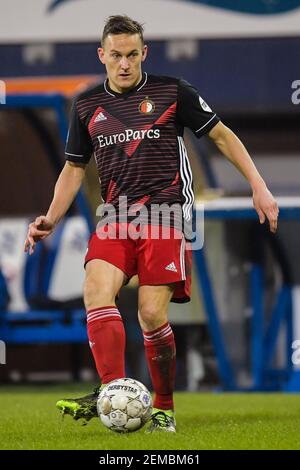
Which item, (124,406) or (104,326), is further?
(104,326)

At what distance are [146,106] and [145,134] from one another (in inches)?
6.2

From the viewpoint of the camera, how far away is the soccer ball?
6.11 metres

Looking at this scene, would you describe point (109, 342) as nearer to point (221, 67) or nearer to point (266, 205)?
point (266, 205)

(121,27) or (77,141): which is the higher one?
(121,27)

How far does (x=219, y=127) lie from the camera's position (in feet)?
21.9

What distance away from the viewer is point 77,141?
6.78 metres

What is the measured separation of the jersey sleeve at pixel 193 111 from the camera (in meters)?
6.64

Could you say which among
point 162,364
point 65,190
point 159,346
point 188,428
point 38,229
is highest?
point 65,190

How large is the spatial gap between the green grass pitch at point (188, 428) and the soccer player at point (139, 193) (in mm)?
264

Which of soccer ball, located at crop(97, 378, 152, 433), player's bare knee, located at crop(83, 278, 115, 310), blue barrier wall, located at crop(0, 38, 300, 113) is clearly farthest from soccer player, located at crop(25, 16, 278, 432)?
blue barrier wall, located at crop(0, 38, 300, 113)

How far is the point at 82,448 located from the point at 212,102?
12.0m

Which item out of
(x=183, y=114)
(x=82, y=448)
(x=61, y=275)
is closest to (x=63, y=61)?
(x=61, y=275)

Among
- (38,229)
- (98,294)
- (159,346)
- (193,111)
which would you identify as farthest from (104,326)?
(193,111)

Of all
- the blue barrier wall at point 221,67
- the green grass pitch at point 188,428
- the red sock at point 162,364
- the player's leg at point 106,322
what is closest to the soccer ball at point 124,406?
the green grass pitch at point 188,428
